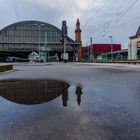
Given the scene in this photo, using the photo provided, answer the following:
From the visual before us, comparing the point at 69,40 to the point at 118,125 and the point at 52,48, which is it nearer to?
the point at 52,48

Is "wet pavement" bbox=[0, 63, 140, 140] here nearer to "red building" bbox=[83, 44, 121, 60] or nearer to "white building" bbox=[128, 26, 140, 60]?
"white building" bbox=[128, 26, 140, 60]

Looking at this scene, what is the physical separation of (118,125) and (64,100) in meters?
3.10

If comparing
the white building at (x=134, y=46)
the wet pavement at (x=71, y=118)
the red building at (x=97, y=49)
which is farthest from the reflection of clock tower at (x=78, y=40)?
the wet pavement at (x=71, y=118)

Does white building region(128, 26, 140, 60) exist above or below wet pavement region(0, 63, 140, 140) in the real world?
above

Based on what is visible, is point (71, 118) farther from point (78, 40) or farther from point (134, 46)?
point (78, 40)

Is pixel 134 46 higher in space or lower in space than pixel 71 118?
higher

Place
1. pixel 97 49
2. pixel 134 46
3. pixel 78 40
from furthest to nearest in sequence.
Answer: pixel 97 49
pixel 78 40
pixel 134 46

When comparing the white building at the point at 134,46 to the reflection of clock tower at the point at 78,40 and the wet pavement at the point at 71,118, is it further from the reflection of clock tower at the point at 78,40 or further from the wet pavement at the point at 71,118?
the wet pavement at the point at 71,118

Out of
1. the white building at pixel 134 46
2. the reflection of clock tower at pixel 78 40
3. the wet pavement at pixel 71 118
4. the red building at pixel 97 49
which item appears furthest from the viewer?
the red building at pixel 97 49

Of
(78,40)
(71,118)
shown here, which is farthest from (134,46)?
(71,118)

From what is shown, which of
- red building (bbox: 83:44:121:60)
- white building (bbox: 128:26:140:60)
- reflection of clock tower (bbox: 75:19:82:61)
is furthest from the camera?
red building (bbox: 83:44:121:60)

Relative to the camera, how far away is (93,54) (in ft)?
371

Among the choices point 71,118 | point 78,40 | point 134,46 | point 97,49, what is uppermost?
point 78,40

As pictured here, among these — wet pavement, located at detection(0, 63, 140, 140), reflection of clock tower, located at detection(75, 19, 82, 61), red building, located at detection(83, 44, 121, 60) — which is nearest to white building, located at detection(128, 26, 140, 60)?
red building, located at detection(83, 44, 121, 60)
